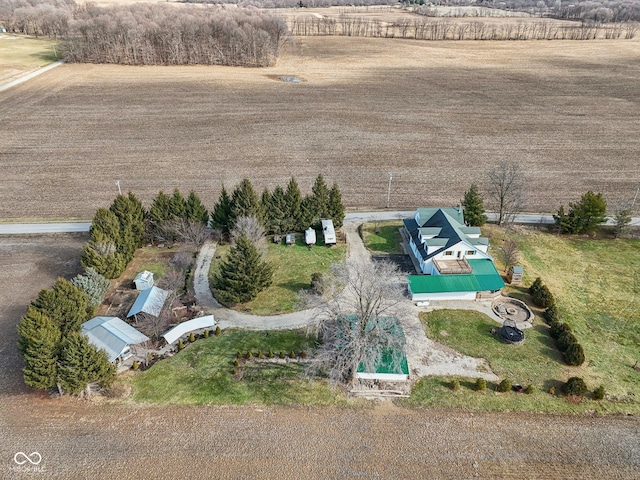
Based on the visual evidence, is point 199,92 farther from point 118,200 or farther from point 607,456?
point 607,456

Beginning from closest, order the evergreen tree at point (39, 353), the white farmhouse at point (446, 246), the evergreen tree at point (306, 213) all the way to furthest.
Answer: the evergreen tree at point (39, 353) → the white farmhouse at point (446, 246) → the evergreen tree at point (306, 213)

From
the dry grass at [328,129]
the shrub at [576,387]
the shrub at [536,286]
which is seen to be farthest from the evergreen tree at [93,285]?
the shrub at [536,286]

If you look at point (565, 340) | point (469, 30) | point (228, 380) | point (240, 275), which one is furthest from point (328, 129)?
point (469, 30)

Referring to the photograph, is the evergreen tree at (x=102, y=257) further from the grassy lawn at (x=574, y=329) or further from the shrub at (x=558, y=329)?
the shrub at (x=558, y=329)

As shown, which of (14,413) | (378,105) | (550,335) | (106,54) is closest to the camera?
(14,413)

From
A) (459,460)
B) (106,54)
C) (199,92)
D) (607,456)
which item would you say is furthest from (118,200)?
(106,54)

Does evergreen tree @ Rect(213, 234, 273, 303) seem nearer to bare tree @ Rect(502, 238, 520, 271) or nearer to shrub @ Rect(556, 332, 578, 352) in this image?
bare tree @ Rect(502, 238, 520, 271)
